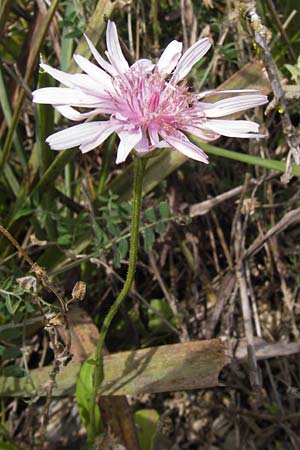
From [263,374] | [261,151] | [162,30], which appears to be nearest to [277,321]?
[263,374]

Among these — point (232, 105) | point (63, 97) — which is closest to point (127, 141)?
point (63, 97)

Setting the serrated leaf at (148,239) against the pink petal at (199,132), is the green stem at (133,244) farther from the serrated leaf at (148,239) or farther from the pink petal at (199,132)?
the serrated leaf at (148,239)

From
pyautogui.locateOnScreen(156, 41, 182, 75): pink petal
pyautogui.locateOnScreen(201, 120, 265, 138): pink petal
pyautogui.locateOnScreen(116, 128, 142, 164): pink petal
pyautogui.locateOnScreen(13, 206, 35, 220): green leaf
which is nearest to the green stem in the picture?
pyautogui.locateOnScreen(116, 128, 142, 164): pink petal

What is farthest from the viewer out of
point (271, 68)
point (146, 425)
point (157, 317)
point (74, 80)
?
point (157, 317)

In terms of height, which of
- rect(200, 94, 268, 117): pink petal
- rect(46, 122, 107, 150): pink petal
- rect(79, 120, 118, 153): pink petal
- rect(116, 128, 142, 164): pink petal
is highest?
rect(46, 122, 107, 150): pink petal

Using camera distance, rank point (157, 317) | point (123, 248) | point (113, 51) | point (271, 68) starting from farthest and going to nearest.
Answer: point (157, 317) → point (123, 248) → point (271, 68) → point (113, 51)

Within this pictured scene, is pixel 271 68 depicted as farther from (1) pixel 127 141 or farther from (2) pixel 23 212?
(2) pixel 23 212

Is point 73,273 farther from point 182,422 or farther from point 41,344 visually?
point 182,422

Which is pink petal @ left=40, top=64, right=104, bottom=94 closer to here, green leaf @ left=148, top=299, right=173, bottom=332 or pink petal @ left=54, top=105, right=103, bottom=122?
pink petal @ left=54, top=105, right=103, bottom=122
